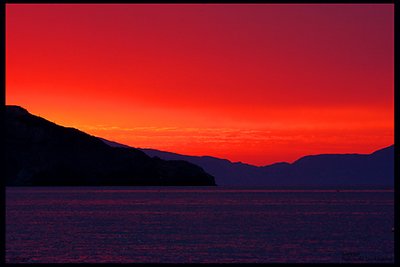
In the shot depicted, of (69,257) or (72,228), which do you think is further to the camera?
(72,228)

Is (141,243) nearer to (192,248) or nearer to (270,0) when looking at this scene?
(192,248)

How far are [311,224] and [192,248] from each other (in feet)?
147

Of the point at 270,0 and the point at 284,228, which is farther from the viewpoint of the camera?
the point at 284,228

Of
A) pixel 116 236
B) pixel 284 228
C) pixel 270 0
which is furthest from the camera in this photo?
pixel 284 228

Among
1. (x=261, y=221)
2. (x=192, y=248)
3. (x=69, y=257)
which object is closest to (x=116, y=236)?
(x=192, y=248)

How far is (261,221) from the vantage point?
120 meters

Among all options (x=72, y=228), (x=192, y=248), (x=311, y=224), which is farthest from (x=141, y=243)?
(x=311, y=224)

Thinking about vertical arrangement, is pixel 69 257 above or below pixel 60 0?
below

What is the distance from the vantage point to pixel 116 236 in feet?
298

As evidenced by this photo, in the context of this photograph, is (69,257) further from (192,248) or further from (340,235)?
(340,235)

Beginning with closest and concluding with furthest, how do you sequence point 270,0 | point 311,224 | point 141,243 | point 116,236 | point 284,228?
point 270,0 → point 141,243 → point 116,236 → point 284,228 → point 311,224
